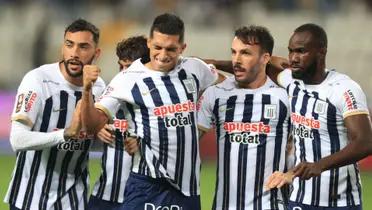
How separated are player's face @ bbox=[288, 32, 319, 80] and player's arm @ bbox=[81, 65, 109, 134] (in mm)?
1359

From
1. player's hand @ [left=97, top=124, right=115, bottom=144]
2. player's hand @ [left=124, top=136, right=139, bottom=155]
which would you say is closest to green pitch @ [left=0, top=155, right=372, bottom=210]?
player's hand @ [left=97, top=124, right=115, bottom=144]

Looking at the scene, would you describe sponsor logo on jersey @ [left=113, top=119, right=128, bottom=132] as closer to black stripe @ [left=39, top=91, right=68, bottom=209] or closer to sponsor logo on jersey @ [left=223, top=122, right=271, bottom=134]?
black stripe @ [left=39, top=91, right=68, bottom=209]

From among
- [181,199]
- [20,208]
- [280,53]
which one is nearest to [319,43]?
[181,199]

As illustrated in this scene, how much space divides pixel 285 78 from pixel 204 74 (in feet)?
1.95

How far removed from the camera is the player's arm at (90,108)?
22.3ft

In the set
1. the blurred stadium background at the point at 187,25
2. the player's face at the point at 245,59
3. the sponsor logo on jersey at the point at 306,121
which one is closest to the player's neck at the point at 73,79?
the player's face at the point at 245,59

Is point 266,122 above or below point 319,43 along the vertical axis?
below

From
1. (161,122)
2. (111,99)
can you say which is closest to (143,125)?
(161,122)

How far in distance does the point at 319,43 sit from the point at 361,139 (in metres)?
0.81

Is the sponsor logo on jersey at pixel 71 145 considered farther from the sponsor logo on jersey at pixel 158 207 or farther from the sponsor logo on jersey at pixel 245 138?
the sponsor logo on jersey at pixel 245 138

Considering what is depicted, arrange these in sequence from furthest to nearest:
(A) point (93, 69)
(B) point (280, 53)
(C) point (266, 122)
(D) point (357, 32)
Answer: (D) point (357, 32), (B) point (280, 53), (C) point (266, 122), (A) point (93, 69)

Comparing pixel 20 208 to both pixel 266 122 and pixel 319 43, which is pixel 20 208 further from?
pixel 319 43

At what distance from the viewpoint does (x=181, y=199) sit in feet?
23.4

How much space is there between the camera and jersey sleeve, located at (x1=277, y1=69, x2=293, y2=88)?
7.55 meters
